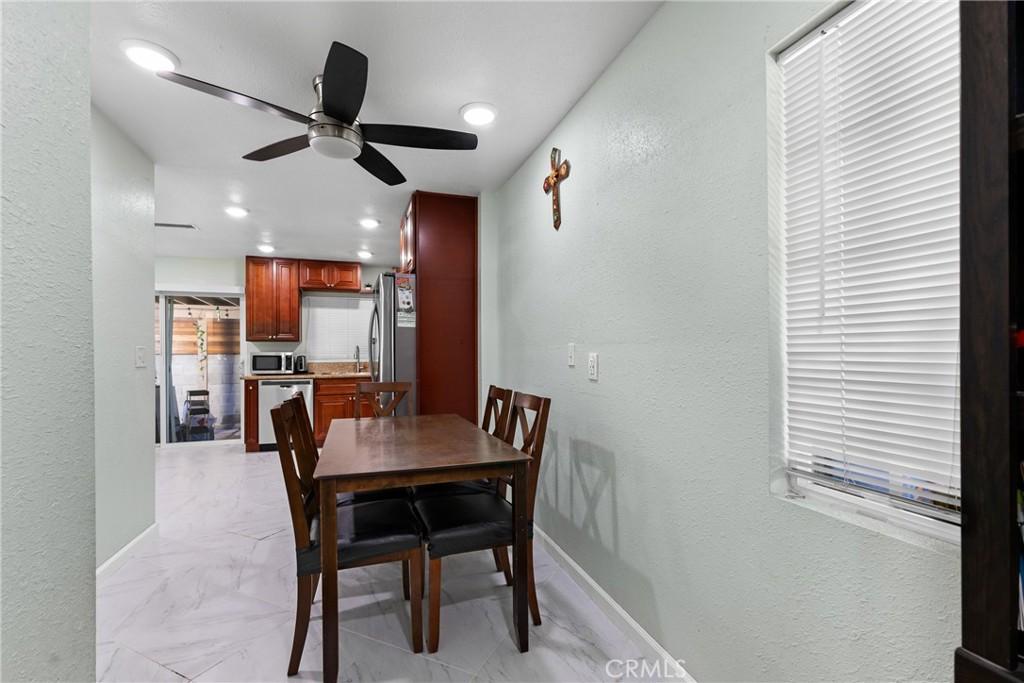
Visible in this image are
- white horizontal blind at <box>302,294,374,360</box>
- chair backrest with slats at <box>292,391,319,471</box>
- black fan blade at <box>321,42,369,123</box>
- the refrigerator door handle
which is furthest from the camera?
white horizontal blind at <box>302,294,374,360</box>

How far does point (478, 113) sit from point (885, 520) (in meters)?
2.26

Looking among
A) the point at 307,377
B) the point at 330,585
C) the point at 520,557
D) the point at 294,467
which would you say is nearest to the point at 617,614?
the point at 520,557

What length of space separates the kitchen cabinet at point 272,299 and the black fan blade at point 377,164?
3882 mm

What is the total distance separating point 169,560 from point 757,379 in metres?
3.19

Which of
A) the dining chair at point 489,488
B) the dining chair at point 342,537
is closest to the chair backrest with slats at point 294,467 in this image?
the dining chair at point 342,537

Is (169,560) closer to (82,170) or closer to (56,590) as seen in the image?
(56,590)

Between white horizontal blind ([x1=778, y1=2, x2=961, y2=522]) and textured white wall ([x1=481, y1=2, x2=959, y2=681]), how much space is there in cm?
9

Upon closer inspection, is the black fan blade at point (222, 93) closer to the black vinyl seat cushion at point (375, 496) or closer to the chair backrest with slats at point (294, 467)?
the chair backrest with slats at point (294, 467)

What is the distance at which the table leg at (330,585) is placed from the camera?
1.50 metres

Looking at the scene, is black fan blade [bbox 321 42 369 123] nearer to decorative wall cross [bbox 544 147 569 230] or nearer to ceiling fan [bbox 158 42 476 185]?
ceiling fan [bbox 158 42 476 185]

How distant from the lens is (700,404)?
4.73 feet

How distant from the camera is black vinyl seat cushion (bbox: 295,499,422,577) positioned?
62.7 inches

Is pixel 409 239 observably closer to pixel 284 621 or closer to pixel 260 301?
pixel 284 621

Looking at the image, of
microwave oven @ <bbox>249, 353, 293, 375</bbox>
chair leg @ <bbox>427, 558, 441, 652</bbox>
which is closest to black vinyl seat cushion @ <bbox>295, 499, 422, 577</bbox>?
chair leg @ <bbox>427, 558, 441, 652</bbox>
